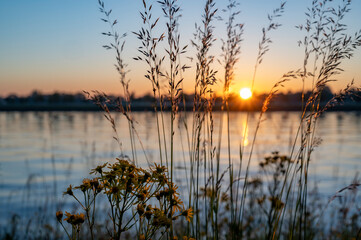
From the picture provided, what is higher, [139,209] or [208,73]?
[208,73]

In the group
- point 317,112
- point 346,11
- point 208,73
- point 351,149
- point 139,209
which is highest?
point 346,11

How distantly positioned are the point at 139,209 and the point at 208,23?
5.75 ft

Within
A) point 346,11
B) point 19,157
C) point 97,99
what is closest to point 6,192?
point 19,157

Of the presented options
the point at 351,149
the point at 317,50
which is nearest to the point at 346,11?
the point at 317,50

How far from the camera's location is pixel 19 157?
13.5 meters

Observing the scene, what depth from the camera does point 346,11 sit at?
341cm

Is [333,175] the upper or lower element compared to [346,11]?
lower

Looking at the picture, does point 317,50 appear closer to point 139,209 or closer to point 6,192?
point 139,209

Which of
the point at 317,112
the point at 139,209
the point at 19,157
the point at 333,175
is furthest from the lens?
the point at 19,157

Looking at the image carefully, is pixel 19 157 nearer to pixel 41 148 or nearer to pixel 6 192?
pixel 41 148

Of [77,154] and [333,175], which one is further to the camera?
[77,154]

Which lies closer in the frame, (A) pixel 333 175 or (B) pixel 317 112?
(B) pixel 317 112

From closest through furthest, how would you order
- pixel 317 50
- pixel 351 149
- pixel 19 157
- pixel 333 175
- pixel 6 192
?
pixel 317 50 < pixel 6 192 < pixel 333 175 < pixel 19 157 < pixel 351 149

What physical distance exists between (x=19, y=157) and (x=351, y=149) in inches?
548
